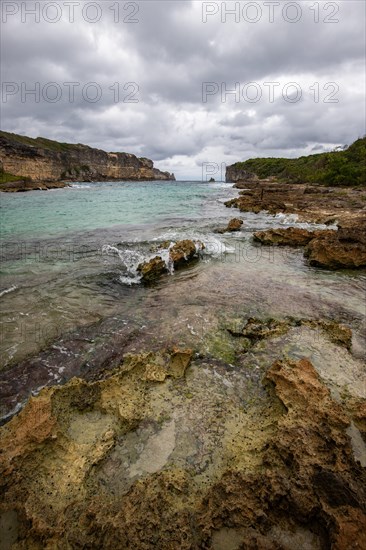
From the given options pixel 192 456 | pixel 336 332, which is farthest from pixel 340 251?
pixel 192 456

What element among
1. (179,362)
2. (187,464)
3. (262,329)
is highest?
(262,329)

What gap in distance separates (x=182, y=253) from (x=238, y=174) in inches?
6520

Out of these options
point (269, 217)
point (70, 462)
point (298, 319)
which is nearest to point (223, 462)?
point (70, 462)

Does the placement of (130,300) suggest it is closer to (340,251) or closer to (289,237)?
(340,251)

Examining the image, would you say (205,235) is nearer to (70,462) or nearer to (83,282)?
(83,282)

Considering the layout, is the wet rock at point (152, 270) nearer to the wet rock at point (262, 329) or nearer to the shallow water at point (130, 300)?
the shallow water at point (130, 300)

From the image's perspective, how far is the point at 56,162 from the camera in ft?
404

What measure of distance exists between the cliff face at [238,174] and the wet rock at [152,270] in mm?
134465

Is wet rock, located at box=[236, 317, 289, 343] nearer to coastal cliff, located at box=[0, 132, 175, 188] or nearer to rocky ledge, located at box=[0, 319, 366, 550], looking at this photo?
rocky ledge, located at box=[0, 319, 366, 550]

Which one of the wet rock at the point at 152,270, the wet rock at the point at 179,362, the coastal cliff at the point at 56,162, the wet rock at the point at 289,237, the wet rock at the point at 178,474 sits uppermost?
the coastal cliff at the point at 56,162

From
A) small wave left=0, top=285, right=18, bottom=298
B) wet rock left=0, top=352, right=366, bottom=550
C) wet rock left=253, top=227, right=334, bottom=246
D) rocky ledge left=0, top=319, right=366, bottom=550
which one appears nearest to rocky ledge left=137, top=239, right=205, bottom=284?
small wave left=0, top=285, right=18, bottom=298

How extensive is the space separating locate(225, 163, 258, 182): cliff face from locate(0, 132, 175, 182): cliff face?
204 ft

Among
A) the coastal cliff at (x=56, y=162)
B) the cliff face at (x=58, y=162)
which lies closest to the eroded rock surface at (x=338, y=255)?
the coastal cliff at (x=56, y=162)

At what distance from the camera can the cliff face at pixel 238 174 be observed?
471 ft
